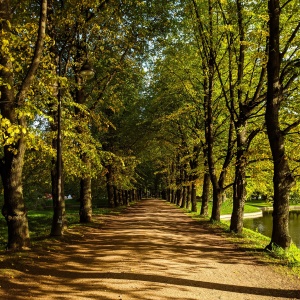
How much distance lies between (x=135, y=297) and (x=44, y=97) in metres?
6.77

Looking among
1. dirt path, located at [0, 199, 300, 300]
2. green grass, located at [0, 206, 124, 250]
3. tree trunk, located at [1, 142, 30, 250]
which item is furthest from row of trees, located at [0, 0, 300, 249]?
dirt path, located at [0, 199, 300, 300]

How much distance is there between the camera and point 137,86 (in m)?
22.0

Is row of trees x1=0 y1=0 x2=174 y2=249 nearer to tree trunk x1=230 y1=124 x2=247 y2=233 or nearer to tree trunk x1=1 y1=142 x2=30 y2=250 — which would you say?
tree trunk x1=1 y1=142 x2=30 y2=250

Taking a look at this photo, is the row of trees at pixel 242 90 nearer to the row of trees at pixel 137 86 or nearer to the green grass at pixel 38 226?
the row of trees at pixel 137 86

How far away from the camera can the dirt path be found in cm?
561

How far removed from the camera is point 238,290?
5934mm

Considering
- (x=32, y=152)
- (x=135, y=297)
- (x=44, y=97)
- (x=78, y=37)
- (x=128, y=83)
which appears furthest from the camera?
(x=128, y=83)

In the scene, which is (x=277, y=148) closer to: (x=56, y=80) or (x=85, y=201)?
(x=56, y=80)

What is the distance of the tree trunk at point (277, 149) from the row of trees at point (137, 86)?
3 centimetres

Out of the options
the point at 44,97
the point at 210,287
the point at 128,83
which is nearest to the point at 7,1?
the point at 44,97

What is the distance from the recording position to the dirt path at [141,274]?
561cm

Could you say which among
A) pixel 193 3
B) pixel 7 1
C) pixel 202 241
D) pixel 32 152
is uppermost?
pixel 193 3

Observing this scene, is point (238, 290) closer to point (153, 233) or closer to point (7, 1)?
point (153, 233)

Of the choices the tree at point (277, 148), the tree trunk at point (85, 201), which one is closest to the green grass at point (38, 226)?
the tree trunk at point (85, 201)
